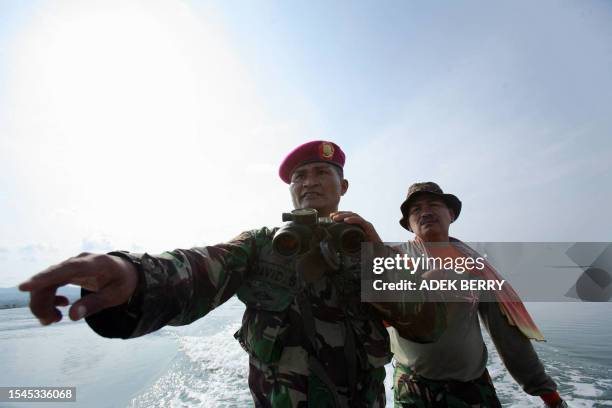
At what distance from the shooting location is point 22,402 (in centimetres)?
491

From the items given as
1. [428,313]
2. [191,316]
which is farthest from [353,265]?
[191,316]

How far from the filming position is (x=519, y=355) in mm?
3123

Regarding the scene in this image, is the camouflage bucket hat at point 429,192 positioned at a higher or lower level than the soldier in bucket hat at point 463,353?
higher

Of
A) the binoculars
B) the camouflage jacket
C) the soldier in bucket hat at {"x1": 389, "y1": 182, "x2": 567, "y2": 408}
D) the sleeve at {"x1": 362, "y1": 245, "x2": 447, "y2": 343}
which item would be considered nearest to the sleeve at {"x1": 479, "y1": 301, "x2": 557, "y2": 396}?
the soldier in bucket hat at {"x1": 389, "y1": 182, "x2": 567, "y2": 408}

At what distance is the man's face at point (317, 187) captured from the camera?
233cm

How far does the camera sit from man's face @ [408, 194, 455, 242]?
362 centimetres

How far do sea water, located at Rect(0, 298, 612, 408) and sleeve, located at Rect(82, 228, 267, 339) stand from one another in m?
4.78

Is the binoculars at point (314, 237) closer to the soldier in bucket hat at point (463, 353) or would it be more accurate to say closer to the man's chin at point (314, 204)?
the man's chin at point (314, 204)

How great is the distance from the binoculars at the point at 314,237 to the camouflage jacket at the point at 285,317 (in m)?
0.24

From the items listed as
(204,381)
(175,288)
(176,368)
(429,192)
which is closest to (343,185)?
(429,192)

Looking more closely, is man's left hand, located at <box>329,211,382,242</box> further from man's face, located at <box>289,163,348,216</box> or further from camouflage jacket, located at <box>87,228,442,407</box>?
man's face, located at <box>289,163,348,216</box>

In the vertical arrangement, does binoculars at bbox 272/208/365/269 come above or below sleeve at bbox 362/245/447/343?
above

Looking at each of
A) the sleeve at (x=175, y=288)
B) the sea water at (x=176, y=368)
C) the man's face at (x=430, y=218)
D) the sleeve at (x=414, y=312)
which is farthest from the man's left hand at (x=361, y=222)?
the sea water at (x=176, y=368)

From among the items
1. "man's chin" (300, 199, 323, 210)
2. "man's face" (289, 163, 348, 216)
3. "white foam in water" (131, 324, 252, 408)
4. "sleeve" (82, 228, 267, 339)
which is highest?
"man's face" (289, 163, 348, 216)
